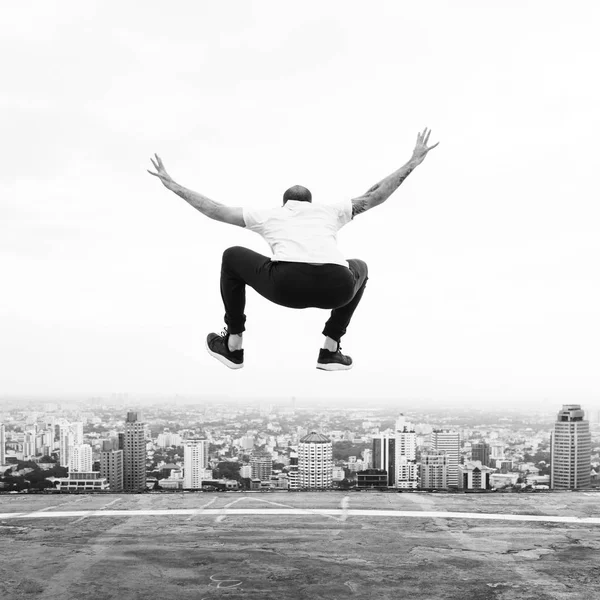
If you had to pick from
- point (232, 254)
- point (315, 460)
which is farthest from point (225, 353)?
point (315, 460)

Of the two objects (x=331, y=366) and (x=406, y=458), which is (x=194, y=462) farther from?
(x=331, y=366)

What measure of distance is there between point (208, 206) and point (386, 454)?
19.3 metres

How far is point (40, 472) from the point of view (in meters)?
20.0

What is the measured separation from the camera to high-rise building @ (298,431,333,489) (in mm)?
15883

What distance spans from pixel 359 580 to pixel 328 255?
109 inches

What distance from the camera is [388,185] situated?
4.61m

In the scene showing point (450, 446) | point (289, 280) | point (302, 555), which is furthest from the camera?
point (450, 446)

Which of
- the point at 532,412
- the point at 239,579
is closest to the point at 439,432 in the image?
the point at 532,412

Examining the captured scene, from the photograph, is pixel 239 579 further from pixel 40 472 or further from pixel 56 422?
pixel 56 422

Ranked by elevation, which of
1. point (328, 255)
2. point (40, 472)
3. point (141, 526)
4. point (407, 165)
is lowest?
point (40, 472)

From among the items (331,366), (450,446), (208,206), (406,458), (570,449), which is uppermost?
(208,206)

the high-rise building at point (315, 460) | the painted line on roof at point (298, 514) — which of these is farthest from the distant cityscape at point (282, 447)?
the painted line on roof at point (298, 514)

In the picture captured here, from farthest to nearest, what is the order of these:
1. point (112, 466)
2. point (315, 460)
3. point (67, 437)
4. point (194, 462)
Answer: point (67, 437) → point (194, 462) → point (112, 466) → point (315, 460)

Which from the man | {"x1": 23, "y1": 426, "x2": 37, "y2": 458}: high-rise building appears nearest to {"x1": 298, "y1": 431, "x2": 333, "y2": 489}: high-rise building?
{"x1": 23, "y1": 426, "x2": 37, "y2": 458}: high-rise building
